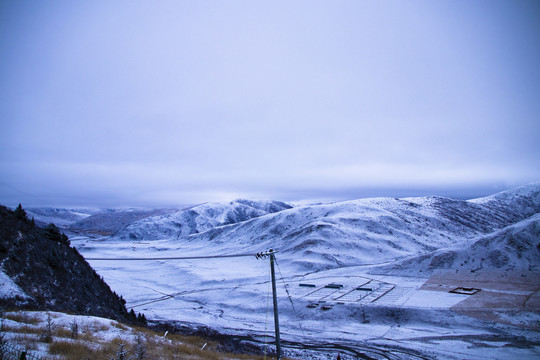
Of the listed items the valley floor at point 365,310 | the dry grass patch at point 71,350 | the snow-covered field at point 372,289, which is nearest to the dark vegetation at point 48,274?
the dry grass patch at point 71,350

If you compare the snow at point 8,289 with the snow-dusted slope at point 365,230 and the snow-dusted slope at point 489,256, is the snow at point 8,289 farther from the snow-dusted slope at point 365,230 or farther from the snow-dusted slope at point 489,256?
the snow-dusted slope at point 489,256

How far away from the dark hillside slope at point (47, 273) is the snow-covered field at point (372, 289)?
40.1 ft

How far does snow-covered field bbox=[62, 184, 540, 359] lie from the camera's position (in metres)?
29.2

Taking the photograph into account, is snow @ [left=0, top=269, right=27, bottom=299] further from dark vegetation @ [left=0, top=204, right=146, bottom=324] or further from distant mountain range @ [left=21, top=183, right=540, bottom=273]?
distant mountain range @ [left=21, top=183, right=540, bottom=273]

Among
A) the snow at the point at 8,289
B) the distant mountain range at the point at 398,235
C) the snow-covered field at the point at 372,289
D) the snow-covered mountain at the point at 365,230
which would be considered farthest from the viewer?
the snow-covered mountain at the point at 365,230

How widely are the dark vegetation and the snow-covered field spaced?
1186cm

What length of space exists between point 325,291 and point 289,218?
263 ft

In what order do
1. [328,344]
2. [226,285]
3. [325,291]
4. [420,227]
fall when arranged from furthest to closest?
[420,227] → [226,285] → [325,291] → [328,344]

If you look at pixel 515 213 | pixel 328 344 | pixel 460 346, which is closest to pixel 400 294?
pixel 460 346

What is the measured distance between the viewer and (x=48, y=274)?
2494 centimetres

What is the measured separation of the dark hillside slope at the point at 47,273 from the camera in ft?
72.3

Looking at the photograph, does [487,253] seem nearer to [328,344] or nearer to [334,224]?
[334,224]

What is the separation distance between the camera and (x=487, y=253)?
60500 millimetres

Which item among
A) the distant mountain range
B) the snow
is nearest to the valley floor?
the distant mountain range
